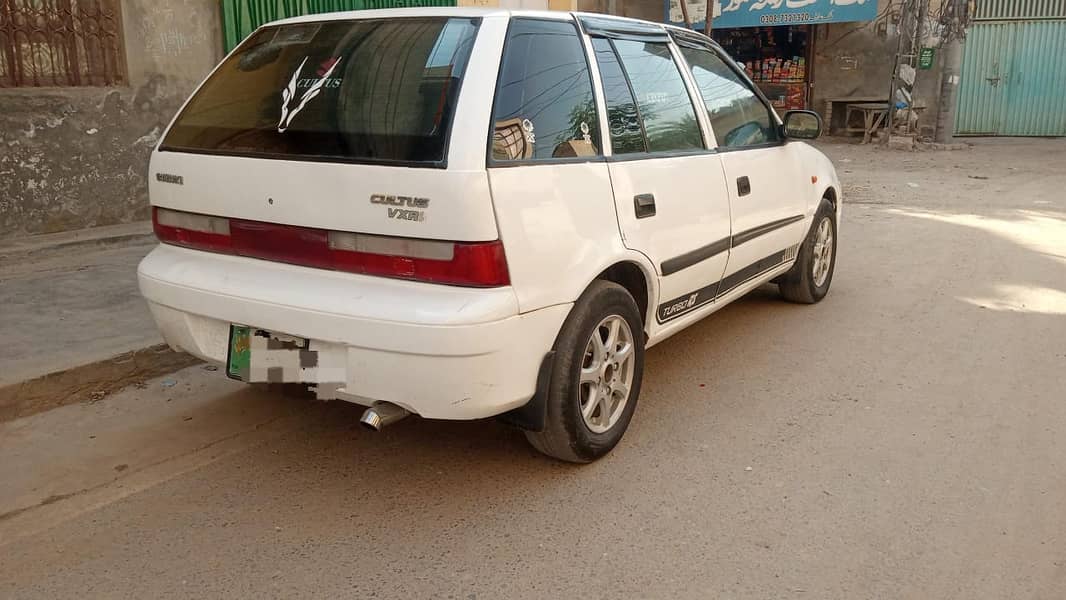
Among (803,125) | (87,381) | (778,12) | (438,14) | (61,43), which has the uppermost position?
(778,12)

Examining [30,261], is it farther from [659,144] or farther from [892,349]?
[892,349]

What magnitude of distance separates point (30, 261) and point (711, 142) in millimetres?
4969

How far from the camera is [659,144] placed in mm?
3891

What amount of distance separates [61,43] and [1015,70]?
61.2ft

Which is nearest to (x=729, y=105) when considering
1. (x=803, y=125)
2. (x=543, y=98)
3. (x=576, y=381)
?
(x=803, y=125)

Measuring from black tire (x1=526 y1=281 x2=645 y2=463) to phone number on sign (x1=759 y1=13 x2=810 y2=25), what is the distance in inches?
607

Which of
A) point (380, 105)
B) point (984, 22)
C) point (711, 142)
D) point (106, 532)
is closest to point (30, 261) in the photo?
point (106, 532)

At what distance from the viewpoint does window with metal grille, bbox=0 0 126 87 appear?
674 centimetres

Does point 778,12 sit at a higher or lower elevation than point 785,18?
higher

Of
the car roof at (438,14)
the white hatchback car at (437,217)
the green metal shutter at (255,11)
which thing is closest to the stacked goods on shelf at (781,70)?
the green metal shutter at (255,11)

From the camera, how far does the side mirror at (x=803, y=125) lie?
498 cm

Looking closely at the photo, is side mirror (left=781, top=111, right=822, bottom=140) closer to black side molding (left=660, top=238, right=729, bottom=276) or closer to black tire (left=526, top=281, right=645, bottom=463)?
black side molding (left=660, top=238, right=729, bottom=276)

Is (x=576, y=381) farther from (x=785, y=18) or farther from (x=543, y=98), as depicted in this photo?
(x=785, y=18)

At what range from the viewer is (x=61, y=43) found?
23.2 feet
